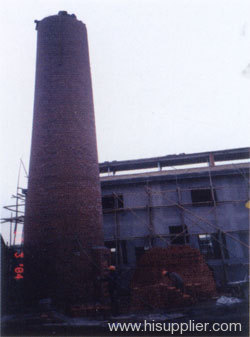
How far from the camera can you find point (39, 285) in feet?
32.6

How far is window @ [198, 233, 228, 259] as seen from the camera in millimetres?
15202

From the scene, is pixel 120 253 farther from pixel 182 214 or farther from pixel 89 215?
pixel 89 215

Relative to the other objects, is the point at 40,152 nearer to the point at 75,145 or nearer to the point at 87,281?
the point at 75,145

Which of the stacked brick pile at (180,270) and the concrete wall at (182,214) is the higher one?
the concrete wall at (182,214)

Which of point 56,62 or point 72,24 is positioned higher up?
point 72,24

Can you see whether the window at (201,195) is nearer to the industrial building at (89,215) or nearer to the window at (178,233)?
the industrial building at (89,215)

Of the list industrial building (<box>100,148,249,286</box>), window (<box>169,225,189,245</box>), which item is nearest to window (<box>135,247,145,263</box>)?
industrial building (<box>100,148,249,286</box>)

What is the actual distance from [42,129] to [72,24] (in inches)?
200

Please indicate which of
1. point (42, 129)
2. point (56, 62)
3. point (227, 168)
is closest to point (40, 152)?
point (42, 129)

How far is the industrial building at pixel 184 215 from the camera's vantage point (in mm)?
15039

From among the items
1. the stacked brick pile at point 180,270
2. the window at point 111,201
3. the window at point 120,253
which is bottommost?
the stacked brick pile at point 180,270

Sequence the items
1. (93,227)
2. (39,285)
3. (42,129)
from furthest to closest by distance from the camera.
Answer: (42,129)
(93,227)
(39,285)

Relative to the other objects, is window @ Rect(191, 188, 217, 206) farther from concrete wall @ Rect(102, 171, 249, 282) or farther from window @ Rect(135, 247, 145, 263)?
window @ Rect(135, 247, 145, 263)

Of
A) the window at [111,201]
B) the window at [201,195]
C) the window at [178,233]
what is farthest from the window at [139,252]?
the window at [201,195]
